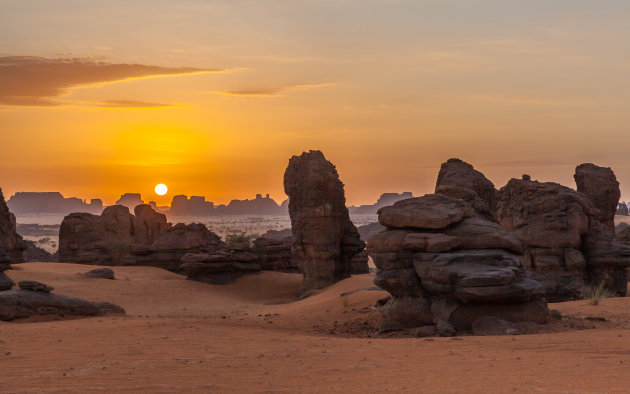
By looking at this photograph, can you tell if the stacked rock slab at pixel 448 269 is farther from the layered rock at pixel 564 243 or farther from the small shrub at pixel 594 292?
the layered rock at pixel 564 243

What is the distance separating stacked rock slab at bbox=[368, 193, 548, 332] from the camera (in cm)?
1395

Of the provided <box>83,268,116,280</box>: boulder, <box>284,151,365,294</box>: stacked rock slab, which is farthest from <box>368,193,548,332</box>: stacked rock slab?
<box>83,268,116,280</box>: boulder

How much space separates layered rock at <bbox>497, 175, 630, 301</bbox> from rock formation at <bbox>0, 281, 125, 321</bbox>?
13.4 metres

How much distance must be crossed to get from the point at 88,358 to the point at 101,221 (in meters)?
33.4

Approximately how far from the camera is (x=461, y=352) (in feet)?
36.1

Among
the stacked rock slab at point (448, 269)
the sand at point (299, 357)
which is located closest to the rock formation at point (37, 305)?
the sand at point (299, 357)

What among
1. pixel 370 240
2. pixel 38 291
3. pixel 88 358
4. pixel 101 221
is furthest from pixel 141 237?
pixel 88 358

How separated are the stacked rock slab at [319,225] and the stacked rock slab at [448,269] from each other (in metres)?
12.8

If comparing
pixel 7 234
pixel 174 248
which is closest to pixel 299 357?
pixel 7 234

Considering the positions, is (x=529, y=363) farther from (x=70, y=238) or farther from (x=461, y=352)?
(x=70, y=238)

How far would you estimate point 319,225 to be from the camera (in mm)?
28875

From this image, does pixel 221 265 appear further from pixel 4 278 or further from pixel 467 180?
pixel 467 180

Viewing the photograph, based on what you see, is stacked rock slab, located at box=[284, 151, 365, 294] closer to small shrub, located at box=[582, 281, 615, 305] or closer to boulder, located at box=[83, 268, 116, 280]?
boulder, located at box=[83, 268, 116, 280]

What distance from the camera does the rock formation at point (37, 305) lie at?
53.0ft
